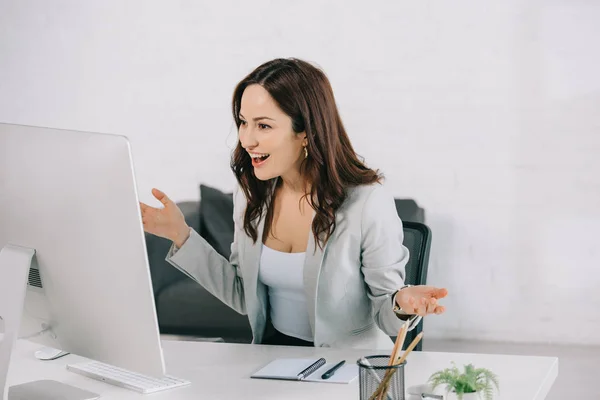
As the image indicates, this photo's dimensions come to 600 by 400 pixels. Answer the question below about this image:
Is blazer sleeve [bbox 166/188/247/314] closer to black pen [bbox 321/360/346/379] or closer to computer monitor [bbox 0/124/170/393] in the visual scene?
black pen [bbox 321/360/346/379]

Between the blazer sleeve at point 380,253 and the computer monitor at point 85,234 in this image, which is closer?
the computer monitor at point 85,234

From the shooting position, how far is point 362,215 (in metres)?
2.13

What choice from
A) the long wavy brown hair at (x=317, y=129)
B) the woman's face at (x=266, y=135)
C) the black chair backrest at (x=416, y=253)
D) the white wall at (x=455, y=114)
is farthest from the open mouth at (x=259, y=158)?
the white wall at (x=455, y=114)

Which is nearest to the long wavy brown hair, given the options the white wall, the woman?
the woman

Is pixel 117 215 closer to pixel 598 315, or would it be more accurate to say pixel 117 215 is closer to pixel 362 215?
pixel 362 215

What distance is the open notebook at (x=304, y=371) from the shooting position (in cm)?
165

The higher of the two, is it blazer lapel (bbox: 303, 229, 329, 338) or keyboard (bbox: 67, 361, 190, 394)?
blazer lapel (bbox: 303, 229, 329, 338)

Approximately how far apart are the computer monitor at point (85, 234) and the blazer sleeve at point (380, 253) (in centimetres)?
83

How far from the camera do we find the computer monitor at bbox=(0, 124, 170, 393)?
131cm

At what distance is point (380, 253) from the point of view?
82.7 inches

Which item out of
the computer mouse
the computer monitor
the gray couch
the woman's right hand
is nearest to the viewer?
the computer monitor

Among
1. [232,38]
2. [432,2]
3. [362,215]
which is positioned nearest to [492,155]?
[432,2]

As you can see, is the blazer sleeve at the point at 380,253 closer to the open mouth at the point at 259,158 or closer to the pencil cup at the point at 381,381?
the open mouth at the point at 259,158

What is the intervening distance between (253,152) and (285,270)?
326mm
